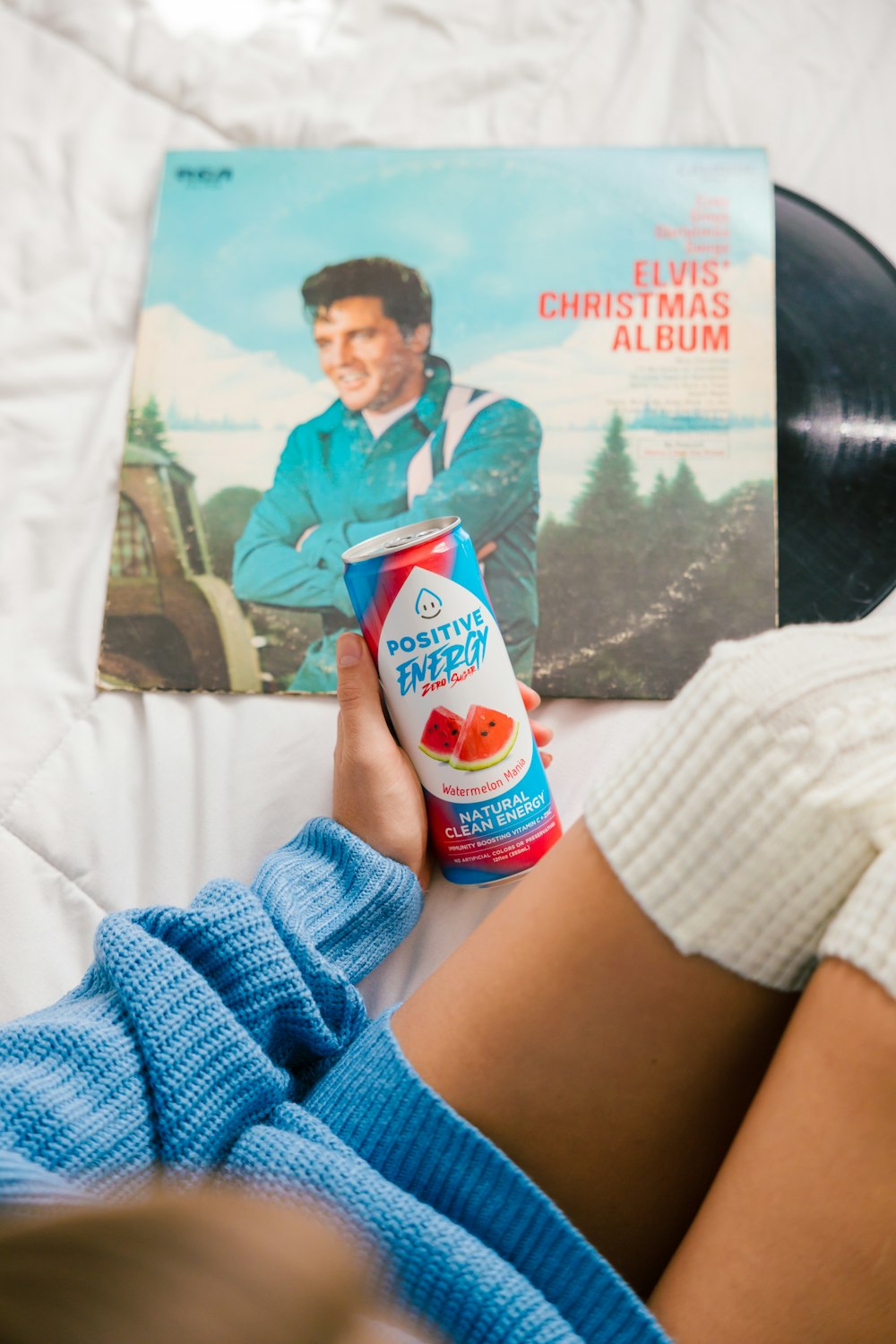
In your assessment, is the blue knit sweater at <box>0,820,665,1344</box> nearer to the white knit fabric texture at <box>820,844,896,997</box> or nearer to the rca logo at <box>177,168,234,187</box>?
the white knit fabric texture at <box>820,844,896,997</box>

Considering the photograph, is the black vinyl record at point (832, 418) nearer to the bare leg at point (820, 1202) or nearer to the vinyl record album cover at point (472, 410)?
the vinyl record album cover at point (472, 410)

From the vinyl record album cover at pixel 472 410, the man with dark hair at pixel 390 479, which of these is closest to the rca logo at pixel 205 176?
the vinyl record album cover at pixel 472 410

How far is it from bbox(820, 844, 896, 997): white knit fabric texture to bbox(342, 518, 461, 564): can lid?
270mm

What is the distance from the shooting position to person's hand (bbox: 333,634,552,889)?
1.89 ft

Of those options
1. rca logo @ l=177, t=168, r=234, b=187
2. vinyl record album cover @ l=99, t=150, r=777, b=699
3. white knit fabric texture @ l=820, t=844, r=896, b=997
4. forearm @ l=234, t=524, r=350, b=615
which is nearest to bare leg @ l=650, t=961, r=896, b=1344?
white knit fabric texture @ l=820, t=844, r=896, b=997

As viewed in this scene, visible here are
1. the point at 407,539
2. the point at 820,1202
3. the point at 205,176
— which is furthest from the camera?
the point at 205,176

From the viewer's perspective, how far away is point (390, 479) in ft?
2.31

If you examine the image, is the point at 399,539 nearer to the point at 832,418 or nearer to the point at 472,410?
the point at 472,410

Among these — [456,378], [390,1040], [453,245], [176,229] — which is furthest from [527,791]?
[176,229]

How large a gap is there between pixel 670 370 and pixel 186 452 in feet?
1.21

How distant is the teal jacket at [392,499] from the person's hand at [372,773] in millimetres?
104

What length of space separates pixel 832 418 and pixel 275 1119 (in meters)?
0.59

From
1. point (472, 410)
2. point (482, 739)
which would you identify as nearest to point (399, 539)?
point (482, 739)

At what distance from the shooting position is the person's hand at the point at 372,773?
0.58 meters
